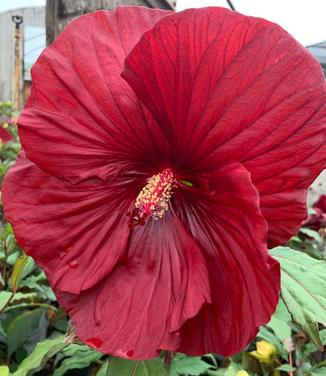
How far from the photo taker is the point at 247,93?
51 centimetres

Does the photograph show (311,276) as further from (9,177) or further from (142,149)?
(9,177)

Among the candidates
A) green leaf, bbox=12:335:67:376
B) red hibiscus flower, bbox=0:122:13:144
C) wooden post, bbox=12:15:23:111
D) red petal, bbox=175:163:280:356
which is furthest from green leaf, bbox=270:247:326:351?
wooden post, bbox=12:15:23:111

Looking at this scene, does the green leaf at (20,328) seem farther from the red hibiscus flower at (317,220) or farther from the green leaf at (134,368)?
the red hibiscus flower at (317,220)

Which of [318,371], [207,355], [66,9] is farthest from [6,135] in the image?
[318,371]

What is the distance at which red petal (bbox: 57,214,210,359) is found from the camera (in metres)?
0.56

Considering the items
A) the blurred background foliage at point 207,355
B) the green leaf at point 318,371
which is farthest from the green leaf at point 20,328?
the green leaf at point 318,371

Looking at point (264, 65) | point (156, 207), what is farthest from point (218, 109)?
point (156, 207)

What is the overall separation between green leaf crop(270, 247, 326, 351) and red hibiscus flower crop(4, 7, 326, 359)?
0.36 feet

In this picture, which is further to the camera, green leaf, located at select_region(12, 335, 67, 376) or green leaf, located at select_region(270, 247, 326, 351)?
green leaf, located at select_region(12, 335, 67, 376)

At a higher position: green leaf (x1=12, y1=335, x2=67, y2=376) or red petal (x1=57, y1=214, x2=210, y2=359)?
red petal (x1=57, y1=214, x2=210, y2=359)

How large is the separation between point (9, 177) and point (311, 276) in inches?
15.6

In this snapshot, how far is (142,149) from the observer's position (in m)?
0.63

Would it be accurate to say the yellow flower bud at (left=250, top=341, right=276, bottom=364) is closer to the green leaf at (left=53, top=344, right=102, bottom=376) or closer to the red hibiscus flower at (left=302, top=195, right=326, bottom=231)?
the green leaf at (left=53, top=344, right=102, bottom=376)

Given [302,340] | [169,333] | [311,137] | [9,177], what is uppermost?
[311,137]
